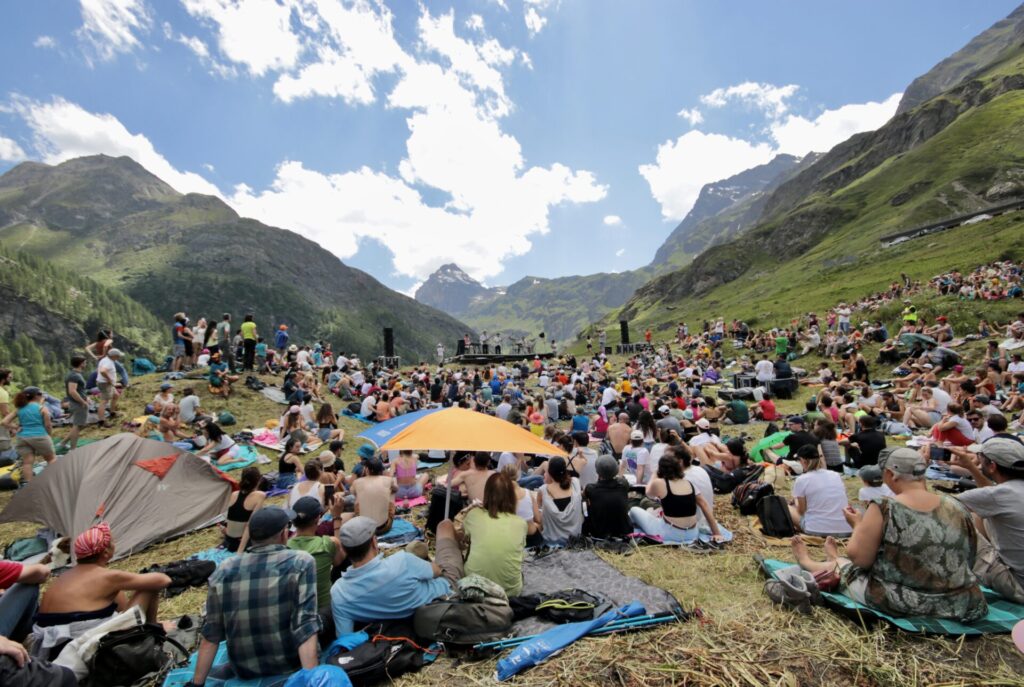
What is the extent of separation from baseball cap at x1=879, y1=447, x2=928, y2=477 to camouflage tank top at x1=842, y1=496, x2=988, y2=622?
0.86 feet

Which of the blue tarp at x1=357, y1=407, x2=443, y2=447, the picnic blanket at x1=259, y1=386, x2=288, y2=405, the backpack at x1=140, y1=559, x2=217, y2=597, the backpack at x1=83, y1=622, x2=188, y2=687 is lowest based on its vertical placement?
the backpack at x1=140, y1=559, x2=217, y2=597

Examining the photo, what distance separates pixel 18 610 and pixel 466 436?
3969mm

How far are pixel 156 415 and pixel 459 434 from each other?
1227 centimetres

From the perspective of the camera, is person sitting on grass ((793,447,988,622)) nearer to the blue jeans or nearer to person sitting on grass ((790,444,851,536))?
person sitting on grass ((790,444,851,536))

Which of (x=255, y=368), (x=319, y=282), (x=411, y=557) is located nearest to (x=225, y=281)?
(x=319, y=282)

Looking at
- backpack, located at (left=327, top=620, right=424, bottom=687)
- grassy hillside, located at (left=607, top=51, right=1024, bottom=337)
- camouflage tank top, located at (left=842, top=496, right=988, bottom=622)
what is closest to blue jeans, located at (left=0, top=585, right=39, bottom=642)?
backpack, located at (left=327, top=620, right=424, bottom=687)

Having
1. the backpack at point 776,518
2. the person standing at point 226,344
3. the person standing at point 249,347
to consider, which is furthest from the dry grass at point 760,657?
the person standing at point 249,347

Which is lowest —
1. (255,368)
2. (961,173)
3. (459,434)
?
(459,434)

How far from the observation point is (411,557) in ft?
14.4

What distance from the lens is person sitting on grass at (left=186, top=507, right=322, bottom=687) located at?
3533mm

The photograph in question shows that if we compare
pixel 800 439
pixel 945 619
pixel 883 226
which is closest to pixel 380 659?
pixel 945 619

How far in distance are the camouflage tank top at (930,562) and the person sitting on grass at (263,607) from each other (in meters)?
4.55

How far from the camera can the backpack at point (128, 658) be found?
3705 millimetres

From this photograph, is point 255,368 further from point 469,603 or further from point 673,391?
point 469,603
